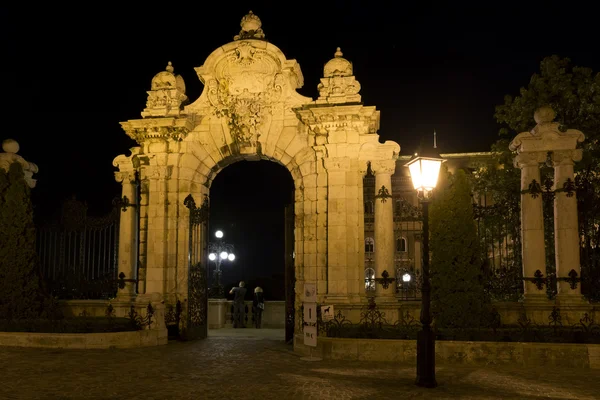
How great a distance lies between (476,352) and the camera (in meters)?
11.5

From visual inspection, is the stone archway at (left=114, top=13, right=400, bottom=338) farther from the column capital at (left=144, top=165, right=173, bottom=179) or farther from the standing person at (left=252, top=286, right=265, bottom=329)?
the standing person at (left=252, top=286, right=265, bottom=329)

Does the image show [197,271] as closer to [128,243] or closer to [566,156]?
[128,243]

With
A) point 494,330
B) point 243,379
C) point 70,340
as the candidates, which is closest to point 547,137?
point 494,330

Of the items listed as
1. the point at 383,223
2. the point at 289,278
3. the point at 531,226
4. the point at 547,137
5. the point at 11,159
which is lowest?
the point at 289,278

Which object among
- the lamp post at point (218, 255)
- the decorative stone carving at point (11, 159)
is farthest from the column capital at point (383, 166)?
the lamp post at point (218, 255)

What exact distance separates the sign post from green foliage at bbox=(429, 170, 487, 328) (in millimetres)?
2583

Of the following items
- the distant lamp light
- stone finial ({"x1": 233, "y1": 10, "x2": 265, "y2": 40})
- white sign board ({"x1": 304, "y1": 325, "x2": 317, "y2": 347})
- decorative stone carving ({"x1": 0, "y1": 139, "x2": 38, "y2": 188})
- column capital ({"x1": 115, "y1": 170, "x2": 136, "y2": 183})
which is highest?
stone finial ({"x1": 233, "y1": 10, "x2": 265, "y2": 40})

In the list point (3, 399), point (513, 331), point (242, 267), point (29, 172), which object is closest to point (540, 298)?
point (513, 331)

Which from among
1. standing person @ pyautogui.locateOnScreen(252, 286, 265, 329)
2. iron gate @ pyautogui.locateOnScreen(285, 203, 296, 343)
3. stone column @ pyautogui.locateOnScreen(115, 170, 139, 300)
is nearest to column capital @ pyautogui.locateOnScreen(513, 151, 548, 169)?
iron gate @ pyautogui.locateOnScreen(285, 203, 296, 343)

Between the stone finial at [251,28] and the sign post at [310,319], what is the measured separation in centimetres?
725

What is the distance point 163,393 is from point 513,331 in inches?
273

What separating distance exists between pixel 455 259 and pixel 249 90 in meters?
6.88

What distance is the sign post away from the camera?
12266 millimetres

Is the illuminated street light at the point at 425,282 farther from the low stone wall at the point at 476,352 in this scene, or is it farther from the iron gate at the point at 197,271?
the iron gate at the point at 197,271
